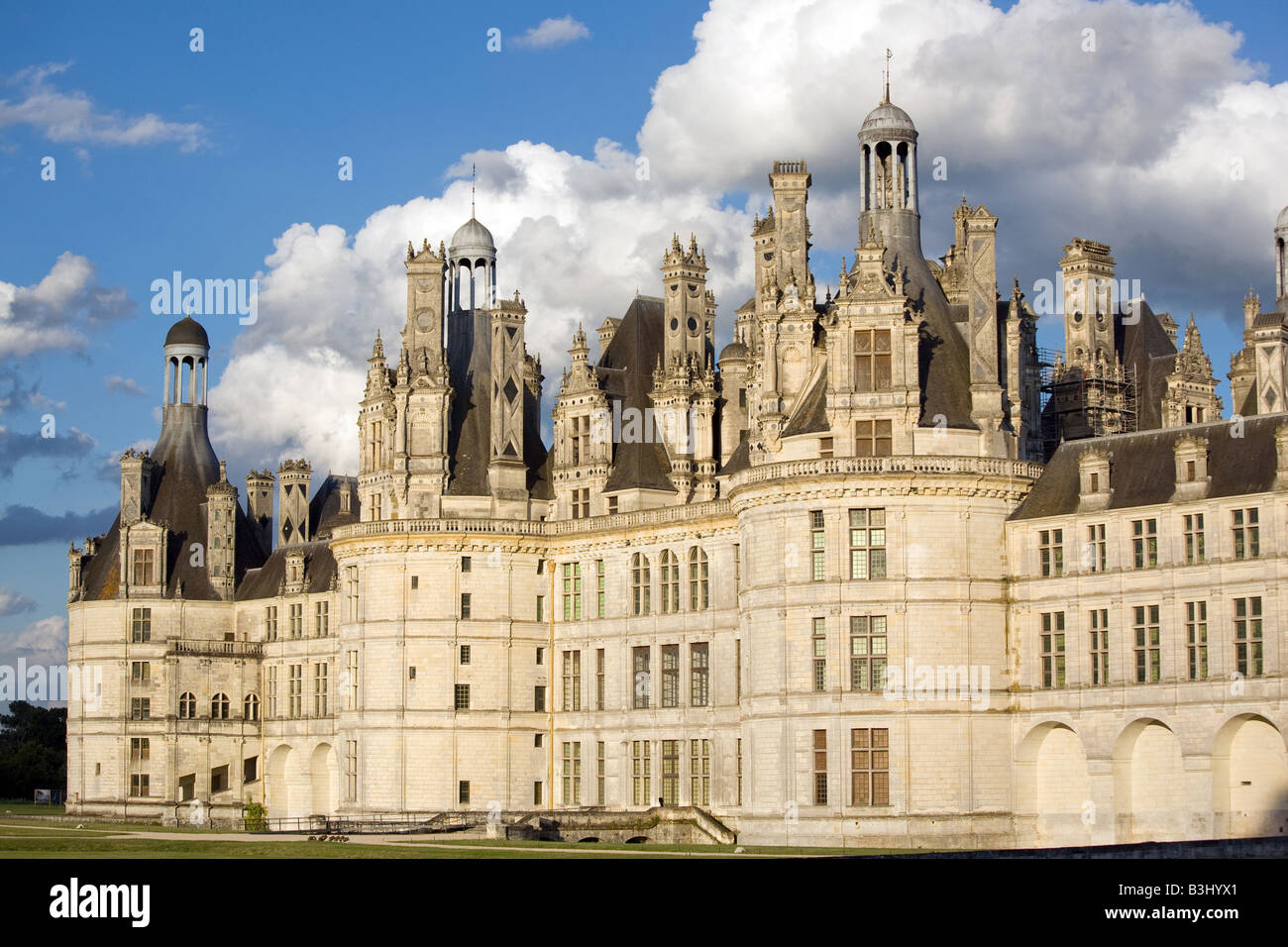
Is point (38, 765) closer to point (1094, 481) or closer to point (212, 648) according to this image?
point (212, 648)

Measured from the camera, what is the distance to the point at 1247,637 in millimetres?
53031

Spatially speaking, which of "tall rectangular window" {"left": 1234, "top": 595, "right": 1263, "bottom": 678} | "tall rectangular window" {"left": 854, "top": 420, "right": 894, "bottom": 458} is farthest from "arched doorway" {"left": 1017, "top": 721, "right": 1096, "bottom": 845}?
"tall rectangular window" {"left": 854, "top": 420, "right": 894, "bottom": 458}

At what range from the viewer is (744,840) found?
60125mm

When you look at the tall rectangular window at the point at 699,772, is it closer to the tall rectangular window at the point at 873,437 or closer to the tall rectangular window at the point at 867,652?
the tall rectangular window at the point at 867,652

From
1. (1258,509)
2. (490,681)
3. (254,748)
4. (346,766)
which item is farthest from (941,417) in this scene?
(254,748)

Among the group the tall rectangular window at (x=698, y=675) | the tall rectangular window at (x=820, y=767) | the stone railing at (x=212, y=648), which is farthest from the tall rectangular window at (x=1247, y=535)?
the stone railing at (x=212, y=648)

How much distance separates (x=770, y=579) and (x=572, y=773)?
16263 mm

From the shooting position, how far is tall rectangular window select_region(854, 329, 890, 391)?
197 ft

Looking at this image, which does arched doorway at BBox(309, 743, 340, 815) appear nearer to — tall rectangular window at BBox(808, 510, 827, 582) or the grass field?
the grass field

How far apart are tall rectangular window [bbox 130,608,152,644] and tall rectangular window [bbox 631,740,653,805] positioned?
96.0 feet

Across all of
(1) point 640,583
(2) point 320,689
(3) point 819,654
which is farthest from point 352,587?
(3) point 819,654

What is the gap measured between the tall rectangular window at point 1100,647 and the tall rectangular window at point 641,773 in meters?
18.3

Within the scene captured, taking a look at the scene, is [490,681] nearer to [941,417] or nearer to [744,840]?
[744,840]

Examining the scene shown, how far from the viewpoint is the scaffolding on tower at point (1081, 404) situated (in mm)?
68500
